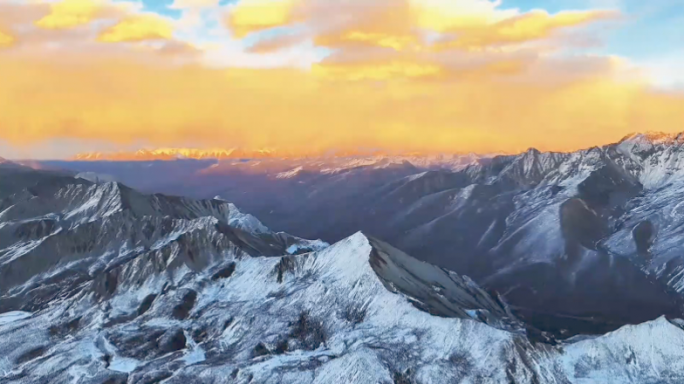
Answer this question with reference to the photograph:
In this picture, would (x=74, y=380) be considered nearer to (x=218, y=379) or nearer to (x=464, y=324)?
(x=218, y=379)

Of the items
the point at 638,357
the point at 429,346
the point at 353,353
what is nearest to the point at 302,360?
the point at 353,353

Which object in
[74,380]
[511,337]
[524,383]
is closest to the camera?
[524,383]

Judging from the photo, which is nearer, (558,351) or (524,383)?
(524,383)

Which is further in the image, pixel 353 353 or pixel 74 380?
pixel 74 380

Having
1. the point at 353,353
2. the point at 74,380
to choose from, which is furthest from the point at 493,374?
the point at 74,380

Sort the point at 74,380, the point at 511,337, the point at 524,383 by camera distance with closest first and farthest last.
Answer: the point at 524,383, the point at 511,337, the point at 74,380

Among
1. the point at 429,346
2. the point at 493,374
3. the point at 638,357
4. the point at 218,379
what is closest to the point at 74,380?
the point at 218,379

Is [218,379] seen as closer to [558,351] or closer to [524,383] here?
[524,383]

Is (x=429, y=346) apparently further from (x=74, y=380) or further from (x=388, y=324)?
(x=74, y=380)
